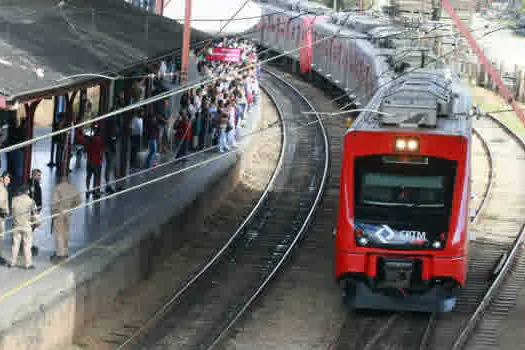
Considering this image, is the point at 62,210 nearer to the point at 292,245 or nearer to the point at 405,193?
the point at 405,193

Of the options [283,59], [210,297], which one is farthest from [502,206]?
[283,59]

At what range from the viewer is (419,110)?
16.5 m

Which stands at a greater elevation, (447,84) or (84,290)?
(447,84)

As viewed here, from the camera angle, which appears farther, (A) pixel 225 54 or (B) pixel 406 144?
(A) pixel 225 54

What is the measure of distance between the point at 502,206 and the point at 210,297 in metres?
10.2

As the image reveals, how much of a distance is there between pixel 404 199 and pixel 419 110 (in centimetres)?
145

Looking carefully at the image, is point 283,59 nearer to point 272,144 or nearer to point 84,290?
point 272,144

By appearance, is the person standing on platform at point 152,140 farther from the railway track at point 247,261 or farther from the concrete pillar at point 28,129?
the concrete pillar at point 28,129

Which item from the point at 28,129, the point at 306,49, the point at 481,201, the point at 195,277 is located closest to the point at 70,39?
the point at 28,129

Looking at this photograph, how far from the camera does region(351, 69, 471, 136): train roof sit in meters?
16.2

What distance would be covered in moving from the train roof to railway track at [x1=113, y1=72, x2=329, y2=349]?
3896 mm

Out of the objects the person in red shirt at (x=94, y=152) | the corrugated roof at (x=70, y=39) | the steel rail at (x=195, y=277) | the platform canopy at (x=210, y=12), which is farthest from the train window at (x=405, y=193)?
the platform canopy at (x=210, y=12)

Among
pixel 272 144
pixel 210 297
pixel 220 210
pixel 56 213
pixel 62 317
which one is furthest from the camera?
pixel 272 144

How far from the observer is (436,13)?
4403cm
